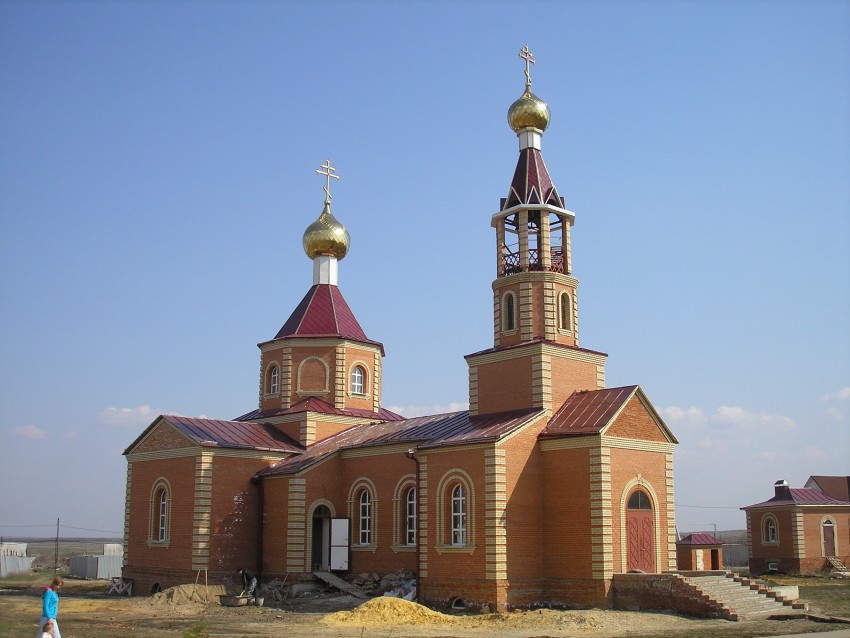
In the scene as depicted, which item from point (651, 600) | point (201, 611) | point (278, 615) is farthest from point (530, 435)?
point (201, 611)

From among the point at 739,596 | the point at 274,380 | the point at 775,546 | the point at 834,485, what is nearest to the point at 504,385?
the point at 739,596

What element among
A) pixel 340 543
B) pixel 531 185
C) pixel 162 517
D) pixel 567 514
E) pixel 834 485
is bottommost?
pixel 340 543

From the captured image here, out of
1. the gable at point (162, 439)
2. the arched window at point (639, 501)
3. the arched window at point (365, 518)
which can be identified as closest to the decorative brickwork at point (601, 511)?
the arched window at point (639, 501)

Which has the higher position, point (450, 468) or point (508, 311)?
point (508, 311)

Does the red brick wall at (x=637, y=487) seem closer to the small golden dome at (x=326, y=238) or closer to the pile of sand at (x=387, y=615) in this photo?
the pile of sand at (x=387, y=615)

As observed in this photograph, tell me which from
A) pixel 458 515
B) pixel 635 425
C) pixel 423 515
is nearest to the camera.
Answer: pixel 458 515

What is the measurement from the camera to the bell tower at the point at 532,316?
963 inches

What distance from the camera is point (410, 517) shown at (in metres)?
25.9

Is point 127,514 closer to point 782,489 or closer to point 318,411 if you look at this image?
point 318,411

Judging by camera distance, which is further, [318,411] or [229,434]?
[318,411]

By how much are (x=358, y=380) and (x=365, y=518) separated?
6.42m

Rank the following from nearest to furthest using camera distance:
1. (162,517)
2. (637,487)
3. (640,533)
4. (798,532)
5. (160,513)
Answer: (640,533) → (637,487) → (162,517) → (160,513) → (798,532)

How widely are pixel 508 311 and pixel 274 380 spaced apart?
10.4 meters

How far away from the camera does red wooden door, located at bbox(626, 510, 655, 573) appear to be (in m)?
22.4
